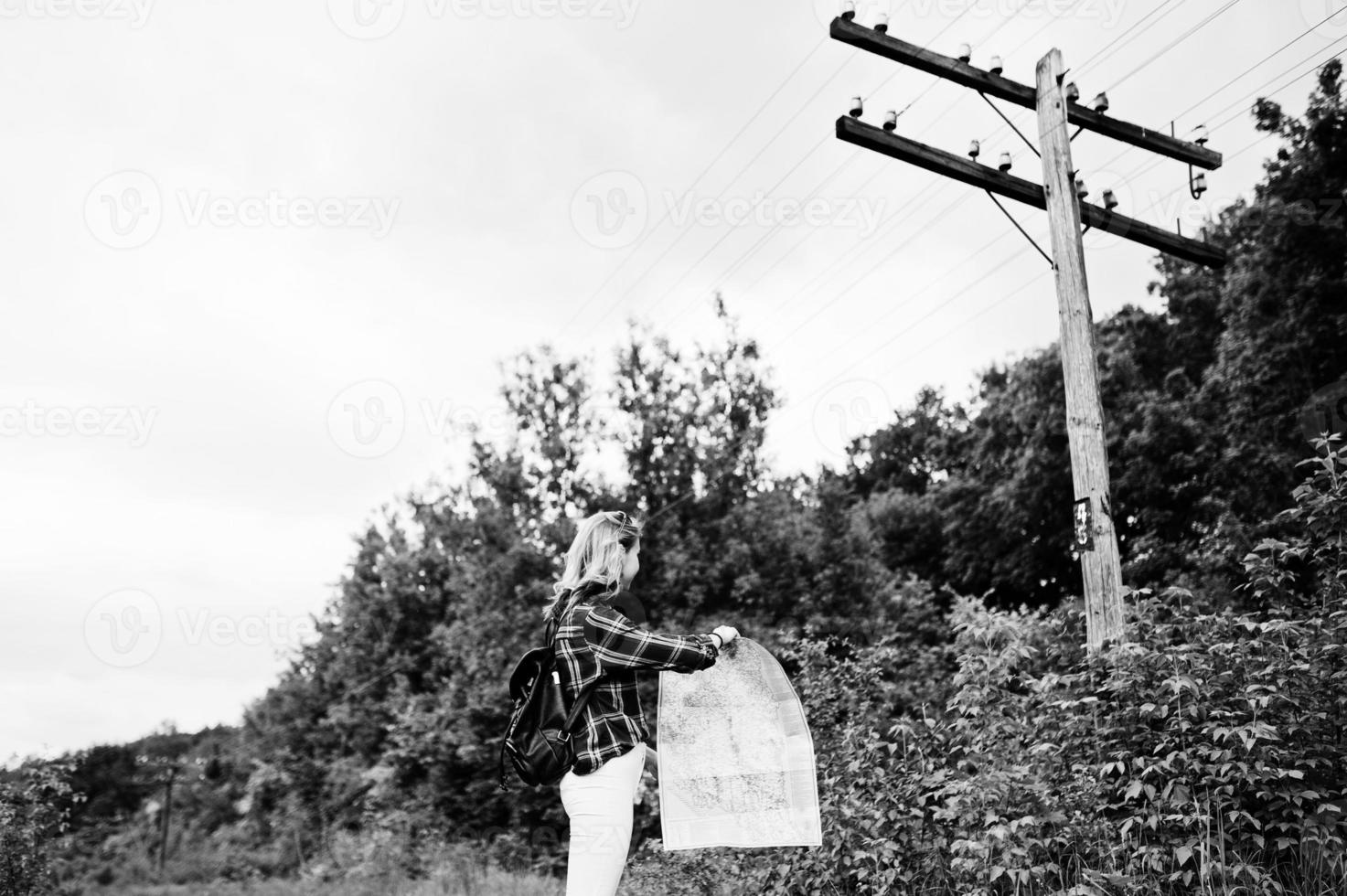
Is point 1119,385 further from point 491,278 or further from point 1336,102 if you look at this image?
point 491,278

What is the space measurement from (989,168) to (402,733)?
19.5 meters

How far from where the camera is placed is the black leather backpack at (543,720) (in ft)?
10.8

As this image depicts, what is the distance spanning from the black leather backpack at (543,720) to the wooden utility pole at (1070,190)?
187 inches

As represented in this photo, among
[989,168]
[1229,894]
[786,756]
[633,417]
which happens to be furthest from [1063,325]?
[633,417]

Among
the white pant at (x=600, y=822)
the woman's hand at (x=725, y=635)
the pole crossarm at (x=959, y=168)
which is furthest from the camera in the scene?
the pole crossarm at (x=959, y=168)

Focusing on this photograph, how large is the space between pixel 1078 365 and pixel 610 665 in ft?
17.6

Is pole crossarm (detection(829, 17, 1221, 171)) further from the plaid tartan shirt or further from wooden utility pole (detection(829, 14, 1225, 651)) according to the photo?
the plaid tartan shirt

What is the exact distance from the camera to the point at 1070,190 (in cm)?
768

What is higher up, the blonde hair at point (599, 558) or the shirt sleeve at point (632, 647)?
the blonde hair at point (599, 558)

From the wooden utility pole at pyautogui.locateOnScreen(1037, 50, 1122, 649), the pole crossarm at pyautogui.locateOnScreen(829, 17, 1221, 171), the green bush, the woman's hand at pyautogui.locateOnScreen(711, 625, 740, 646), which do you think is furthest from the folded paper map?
the pole crossarm at pyautogui.locateOnScreen(829, 17, 1221, 171)

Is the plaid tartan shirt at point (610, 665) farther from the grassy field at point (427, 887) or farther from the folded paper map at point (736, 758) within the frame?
the grassy field at point (427, 887)

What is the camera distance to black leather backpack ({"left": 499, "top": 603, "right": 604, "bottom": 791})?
Result: 3285 millimetres

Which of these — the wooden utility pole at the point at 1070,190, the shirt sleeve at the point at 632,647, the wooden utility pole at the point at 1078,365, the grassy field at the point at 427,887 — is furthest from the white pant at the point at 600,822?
the grassy field at the point at 427,887

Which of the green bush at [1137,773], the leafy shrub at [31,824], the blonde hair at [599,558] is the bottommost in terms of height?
the leafy shrub at [31,824]
